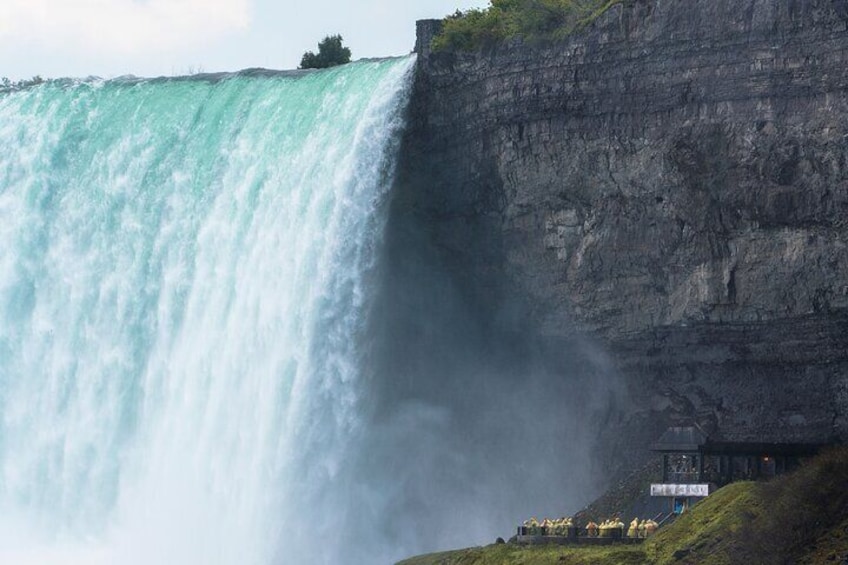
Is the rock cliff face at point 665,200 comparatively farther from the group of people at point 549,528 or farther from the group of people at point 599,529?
the group of people at point 549,528

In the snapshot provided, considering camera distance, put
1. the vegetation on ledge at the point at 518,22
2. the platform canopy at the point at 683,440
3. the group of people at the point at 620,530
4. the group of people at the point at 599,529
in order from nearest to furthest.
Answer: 1. the group of people at the point at 620,530
2. the group of people at the point at 599,529
3. the platform canopy at the point at 683,440
4. the vegetation on ledge at the point at 518,22

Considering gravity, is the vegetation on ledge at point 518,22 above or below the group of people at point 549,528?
above

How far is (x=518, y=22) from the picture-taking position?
7419 centimetres

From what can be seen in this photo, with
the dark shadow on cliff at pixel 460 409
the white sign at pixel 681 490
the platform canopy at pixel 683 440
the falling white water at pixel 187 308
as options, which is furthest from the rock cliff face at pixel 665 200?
the white sign at pixel 681 490

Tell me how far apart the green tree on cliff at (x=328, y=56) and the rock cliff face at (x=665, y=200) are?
1714cm

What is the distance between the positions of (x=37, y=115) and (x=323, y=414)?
874 inches

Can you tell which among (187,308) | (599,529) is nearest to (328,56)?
(187,308)

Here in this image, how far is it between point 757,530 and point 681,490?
8.79m

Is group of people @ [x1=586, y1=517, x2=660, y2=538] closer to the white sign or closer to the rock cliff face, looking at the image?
the white sign

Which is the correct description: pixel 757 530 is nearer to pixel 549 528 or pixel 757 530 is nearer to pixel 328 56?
pixel 549 528

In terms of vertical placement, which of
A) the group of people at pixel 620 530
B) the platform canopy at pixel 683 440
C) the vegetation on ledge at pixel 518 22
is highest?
the vegetation on ledge at pixel 518 22

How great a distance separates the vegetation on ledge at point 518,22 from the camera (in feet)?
238

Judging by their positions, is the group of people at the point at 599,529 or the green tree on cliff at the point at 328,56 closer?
the group of people at the point at 599,529

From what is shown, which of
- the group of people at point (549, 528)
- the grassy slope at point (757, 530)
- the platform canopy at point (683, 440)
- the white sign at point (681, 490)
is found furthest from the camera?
the platform canopy at point (683, 440)
